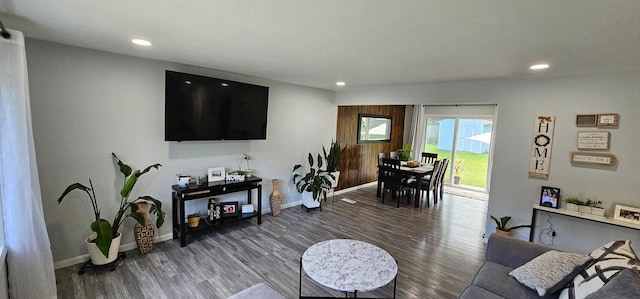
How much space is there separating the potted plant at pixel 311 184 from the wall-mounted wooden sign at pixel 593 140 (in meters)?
3.51

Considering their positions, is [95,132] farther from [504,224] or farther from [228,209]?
[504,224]

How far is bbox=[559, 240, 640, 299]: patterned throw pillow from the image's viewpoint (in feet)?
5.27

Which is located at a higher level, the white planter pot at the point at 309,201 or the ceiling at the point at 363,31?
the ceiling at the point at 363,31

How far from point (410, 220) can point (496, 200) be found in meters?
1.38

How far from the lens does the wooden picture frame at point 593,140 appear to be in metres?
3.07

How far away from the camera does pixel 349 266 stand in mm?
2352

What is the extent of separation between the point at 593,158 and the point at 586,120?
44cm

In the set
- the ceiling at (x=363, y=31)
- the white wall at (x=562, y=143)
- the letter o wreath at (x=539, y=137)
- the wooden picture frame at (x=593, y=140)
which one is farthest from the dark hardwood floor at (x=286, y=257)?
the ceiling at (x=363, y=31)

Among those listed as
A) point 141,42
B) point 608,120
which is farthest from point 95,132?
point 608,120

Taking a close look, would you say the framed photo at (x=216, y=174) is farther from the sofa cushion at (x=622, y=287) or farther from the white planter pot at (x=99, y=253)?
the sofa cushion at (x=622, y=287)

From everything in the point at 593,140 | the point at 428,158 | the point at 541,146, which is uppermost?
the point at 593,140

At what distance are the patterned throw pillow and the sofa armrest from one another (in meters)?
0.43

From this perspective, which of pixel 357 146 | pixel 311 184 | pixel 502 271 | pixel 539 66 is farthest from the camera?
pixel 357 146

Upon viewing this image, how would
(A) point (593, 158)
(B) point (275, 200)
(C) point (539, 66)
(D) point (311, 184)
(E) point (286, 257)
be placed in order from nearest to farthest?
(C) point (539, 66)
(A) point (593, 158)
(E) point (286, 257)
(B) point (275, 200)
(D) point (311, 184)
